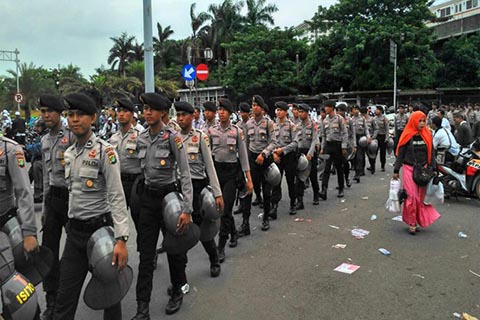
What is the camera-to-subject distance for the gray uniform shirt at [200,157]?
4387mm

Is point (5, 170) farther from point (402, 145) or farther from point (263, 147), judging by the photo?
point (402, 145)

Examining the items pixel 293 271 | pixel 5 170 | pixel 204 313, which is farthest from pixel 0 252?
pixel 293 271

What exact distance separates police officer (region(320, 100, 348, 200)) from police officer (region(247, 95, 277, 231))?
230 centimetres

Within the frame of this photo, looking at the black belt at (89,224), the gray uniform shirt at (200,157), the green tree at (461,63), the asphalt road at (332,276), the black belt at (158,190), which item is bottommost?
the asphalt road at (332,276)

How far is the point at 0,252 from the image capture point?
286 centimetres

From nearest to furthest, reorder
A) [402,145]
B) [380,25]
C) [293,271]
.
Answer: [293,271]
[402,145]
[380,25]

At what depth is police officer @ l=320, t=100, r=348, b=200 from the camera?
8664 millimetres

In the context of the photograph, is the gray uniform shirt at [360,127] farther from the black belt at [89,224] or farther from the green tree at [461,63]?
the green tree at [461,63]

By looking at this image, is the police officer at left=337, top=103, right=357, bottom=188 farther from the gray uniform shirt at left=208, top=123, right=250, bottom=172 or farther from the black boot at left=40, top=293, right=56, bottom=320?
the black boot at left=40, top=293, right=56, bottom=320

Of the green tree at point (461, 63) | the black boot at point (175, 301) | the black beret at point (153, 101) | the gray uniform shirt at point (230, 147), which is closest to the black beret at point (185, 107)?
the black beret at point (153, 101)

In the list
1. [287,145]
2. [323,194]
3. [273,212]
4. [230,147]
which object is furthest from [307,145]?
[230,147]

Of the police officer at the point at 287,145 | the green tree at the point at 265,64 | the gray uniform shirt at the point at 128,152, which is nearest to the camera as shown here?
the gray uniform shirt at the point at 128,152

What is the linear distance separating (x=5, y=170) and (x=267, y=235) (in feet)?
12.7

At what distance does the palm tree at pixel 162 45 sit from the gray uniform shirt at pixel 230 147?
42551 millimetres
